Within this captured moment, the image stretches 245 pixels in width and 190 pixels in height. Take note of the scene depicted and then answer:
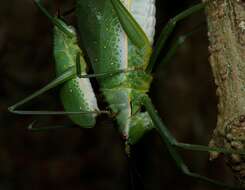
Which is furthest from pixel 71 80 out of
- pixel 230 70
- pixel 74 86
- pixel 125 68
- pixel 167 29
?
pixel 230 70

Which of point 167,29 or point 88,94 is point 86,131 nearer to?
point 88,94

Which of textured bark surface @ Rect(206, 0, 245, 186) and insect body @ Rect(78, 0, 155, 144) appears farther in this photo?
insect body @ Rect(78, 0, 155, 144)

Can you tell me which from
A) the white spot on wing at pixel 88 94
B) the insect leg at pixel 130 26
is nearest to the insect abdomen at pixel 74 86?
the white spot on wing at pixel 88 94

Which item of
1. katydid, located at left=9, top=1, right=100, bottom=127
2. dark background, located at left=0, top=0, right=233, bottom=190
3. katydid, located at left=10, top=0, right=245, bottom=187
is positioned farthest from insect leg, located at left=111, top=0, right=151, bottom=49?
dark background, located at left=0, top=0, right=233, bottom=190

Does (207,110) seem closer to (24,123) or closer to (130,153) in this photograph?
(24,123)

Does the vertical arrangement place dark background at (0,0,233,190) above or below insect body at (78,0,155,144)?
below

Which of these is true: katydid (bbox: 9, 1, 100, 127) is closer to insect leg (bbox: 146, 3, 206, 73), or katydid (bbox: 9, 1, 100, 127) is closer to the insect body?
the insect body

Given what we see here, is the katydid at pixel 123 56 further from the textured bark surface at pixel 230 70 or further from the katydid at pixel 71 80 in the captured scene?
the textured bark surface at pixel 230 70

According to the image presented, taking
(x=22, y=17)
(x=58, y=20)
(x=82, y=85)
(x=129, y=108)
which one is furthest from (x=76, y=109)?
(x=22, y=17)
